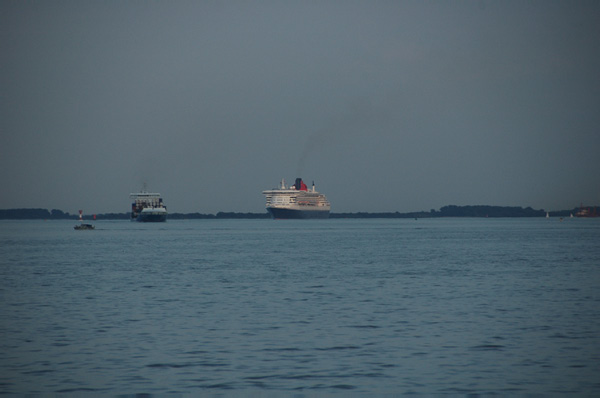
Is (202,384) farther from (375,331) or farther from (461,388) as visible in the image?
(375,331)

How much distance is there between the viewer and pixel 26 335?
19016 mm

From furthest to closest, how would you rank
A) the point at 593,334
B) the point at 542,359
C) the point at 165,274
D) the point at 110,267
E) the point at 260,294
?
the point at 110,267 → the point at 165,274 → the point at 260,294 → the point at 593,334 → the point at 542,359

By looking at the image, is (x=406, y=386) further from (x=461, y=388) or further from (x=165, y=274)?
(x=165, y=274)

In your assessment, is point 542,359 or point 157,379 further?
point 542,359

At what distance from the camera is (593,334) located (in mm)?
18766

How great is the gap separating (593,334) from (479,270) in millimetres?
23194

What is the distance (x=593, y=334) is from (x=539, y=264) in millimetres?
28654

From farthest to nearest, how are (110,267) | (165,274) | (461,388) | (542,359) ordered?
(110,267)
(165,274)
(542,359)
(461,388)

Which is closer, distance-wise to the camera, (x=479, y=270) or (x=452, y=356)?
(x=452, y=356)

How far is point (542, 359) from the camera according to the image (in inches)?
617

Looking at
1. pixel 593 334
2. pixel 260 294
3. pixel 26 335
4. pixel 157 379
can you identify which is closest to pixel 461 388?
pixel 157 379

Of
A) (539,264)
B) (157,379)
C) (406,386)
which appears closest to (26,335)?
(157,379)

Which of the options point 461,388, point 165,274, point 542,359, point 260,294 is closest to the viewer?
point 461,388

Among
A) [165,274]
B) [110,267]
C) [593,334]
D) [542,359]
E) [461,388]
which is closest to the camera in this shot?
[461,388]
